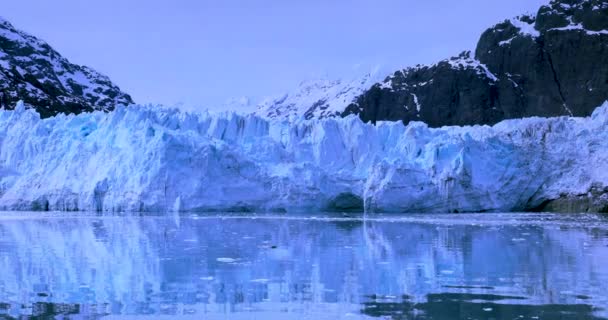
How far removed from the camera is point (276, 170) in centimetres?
2405

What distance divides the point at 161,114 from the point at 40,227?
12.6 metres

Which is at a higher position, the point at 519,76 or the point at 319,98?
the point at 319,98

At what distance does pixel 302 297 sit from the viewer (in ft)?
18.6

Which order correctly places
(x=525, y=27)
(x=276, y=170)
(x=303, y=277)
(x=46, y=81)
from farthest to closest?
(x=46, y=81) < (x=525, y=27) < (x=276, y=170) < (x=303, y=277)

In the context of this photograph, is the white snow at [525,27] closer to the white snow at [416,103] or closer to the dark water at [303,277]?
the white snow at [416,103]

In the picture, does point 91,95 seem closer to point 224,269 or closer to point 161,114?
point 161,114

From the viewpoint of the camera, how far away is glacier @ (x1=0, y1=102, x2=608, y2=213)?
22.9 m

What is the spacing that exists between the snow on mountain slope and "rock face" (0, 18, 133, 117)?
1667 cm

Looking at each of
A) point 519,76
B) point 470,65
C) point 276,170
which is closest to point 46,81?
point 470,65

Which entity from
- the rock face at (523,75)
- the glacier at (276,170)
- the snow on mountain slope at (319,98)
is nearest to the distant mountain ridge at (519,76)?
the rock face at (523,75)

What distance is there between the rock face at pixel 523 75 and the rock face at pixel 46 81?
2802 centimetres

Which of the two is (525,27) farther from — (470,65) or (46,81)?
(46,81)

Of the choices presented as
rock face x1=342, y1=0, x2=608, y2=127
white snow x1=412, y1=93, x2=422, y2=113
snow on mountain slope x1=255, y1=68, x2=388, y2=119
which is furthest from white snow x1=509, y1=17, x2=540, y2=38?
snow on mountain slope x1=255, y1=68, x2=388, y2=119

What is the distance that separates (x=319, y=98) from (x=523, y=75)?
31433 millimetres
